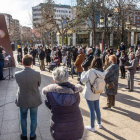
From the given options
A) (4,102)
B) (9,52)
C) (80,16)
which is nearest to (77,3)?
(80,16)

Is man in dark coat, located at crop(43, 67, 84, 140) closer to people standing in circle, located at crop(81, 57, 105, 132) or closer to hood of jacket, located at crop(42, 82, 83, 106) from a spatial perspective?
hood of jacket, located at crop(42, 82, 83, 106)

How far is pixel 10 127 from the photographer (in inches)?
163

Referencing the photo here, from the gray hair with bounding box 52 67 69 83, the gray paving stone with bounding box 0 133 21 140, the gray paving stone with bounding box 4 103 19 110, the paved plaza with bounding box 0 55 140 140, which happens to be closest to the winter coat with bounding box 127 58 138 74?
the paved plaza with bounding box 0 55 140 140

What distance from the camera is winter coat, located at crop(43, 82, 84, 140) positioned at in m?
2.36

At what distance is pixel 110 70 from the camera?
194 inches

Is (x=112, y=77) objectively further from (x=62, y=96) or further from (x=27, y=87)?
(x=62, y=96)

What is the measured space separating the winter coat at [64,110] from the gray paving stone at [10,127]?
1.93 m

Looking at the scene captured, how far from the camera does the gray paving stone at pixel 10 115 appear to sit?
466 centimetres

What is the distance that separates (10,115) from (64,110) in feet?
9.92

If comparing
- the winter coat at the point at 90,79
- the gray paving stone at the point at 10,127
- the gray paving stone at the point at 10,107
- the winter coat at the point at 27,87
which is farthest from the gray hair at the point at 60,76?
the gray paving stone at the point at 10,107

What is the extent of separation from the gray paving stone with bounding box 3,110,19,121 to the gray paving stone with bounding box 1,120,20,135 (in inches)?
7.5

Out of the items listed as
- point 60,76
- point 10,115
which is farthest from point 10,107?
point 60,76

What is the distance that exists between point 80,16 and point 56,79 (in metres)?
19.3

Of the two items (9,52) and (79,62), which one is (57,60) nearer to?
(79,62)
